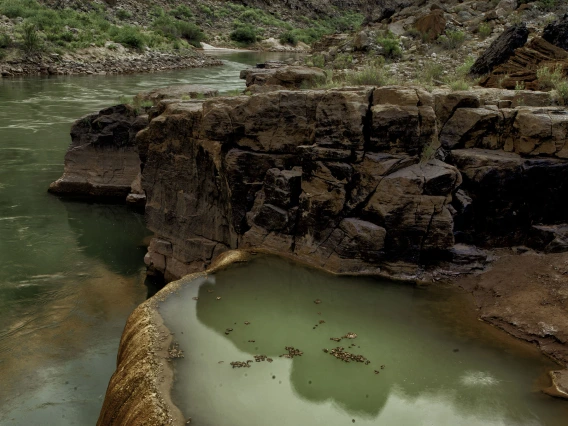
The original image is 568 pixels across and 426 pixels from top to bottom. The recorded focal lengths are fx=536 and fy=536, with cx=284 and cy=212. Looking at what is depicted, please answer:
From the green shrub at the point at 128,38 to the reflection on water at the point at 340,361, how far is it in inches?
1475

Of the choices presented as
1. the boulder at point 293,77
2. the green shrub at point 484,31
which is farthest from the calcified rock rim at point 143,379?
the green shrub at point 484,31

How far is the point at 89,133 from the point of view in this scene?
15664 millimetres

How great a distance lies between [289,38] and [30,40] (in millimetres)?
33322

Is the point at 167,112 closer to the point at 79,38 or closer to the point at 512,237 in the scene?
the point at 512,237

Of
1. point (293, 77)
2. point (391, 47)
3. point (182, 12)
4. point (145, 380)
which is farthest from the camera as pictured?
point (182, 12)

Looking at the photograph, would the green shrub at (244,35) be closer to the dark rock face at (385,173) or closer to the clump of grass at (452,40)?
the clump of grass at (452,40)

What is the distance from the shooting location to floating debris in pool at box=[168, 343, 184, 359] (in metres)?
6.02

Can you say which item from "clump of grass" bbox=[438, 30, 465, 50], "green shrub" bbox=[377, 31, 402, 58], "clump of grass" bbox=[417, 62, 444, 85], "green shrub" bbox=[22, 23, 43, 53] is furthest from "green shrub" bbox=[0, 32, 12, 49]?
"clump of grass" bbox=[417, 62, 444, 85]

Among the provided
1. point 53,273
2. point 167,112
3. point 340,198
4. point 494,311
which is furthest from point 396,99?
point 53,273

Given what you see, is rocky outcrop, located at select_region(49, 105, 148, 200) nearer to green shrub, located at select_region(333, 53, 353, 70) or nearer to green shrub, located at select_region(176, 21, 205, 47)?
green shrub, located at select_region(333, 53, 353, 70)

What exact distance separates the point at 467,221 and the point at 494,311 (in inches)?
68.5

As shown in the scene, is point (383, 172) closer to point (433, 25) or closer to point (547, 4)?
point (433, 25)

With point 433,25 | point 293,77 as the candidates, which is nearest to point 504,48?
point 293,77

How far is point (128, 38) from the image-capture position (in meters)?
41.2
